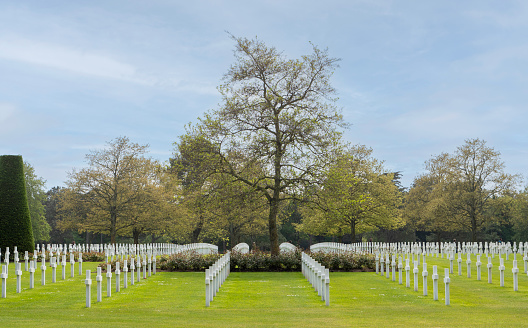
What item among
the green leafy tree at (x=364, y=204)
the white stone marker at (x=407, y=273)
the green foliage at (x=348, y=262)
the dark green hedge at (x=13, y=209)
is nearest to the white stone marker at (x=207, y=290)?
the white stone marker at (x=407, y=273)

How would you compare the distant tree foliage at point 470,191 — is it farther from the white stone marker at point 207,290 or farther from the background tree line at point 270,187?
the white stone marker at point 207,290

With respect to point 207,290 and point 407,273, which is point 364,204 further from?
point 207,290

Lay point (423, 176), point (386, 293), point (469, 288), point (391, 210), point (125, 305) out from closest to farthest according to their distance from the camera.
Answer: point (125, 305) → point (386, 293) → point (469, 288) → point (391, 210) → point (423, 176)

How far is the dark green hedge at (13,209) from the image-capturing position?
31.3m

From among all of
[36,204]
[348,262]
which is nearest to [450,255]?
[348,262]

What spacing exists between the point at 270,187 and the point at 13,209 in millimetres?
14870

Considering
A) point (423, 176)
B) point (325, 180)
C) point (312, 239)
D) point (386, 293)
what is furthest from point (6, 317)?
point (312, 239)

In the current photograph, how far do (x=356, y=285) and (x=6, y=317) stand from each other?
11690mm

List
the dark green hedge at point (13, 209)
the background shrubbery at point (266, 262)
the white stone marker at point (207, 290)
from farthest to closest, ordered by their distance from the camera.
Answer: the dark green hedge at point (13, 209), the background shrubbery at point (266, 262), the white stone marker at point (207, 290)

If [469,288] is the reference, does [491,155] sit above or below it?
above

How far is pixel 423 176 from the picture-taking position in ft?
219

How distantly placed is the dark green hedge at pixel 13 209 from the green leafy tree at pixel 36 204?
109 ft

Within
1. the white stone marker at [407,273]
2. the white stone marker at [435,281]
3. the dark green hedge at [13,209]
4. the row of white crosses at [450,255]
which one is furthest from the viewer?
the dark green hedge at [13,209]

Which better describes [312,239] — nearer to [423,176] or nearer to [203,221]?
[423,176]
